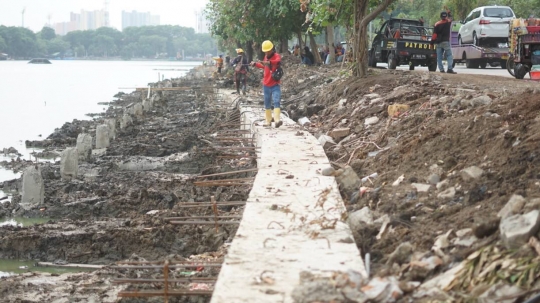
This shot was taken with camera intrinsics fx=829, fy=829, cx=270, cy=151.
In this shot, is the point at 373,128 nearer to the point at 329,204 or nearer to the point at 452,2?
the point at 329,204

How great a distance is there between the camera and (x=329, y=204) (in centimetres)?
813

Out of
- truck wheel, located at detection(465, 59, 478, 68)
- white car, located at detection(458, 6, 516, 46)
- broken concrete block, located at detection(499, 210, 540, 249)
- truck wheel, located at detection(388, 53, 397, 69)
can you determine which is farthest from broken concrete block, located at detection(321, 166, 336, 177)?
truck wheel, located at detection(465, 59, 478, 68)

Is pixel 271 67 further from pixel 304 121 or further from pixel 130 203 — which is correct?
pixel 130 203

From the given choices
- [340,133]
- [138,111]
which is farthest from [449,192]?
[138,111]

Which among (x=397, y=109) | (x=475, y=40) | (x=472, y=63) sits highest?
(x=475, y=40)

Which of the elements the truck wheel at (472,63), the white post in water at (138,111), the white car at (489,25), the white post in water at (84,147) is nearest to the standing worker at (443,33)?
the white car at (489,25)

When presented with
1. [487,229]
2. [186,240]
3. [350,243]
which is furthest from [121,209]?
[487,229]

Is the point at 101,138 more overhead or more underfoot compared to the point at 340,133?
more underfoot

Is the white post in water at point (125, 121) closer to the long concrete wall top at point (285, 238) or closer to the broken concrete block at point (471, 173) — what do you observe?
the long concrete wall top at point (285, 238)

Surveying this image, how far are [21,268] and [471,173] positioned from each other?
5844 mm

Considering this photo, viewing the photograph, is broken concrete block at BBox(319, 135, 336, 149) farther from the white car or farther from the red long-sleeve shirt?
the white car

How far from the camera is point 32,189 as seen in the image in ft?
45.9

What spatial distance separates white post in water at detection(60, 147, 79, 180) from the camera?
1630 centimetres

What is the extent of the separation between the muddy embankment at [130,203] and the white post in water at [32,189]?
5.7 inches
